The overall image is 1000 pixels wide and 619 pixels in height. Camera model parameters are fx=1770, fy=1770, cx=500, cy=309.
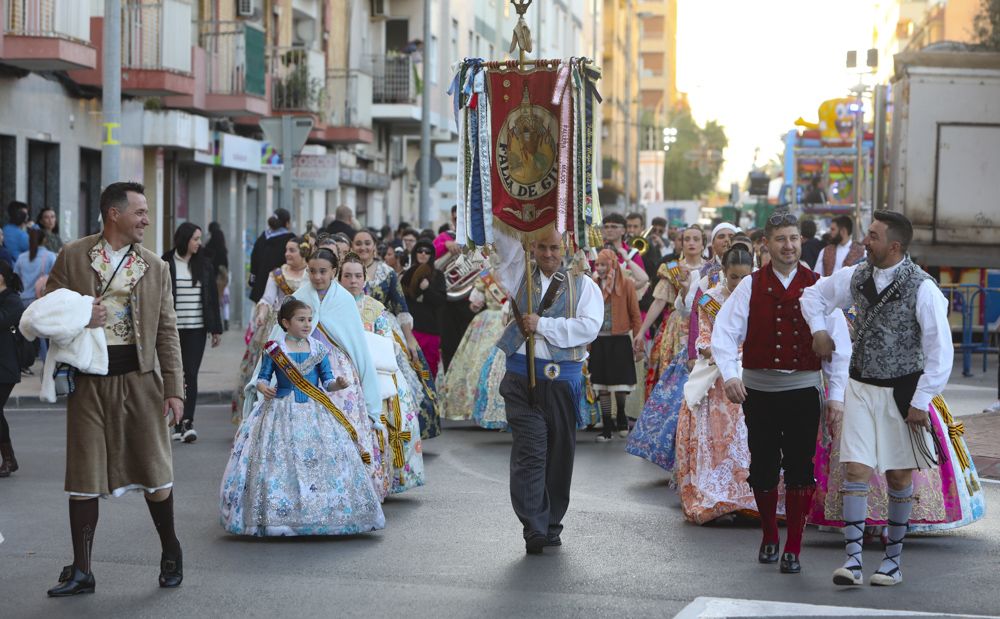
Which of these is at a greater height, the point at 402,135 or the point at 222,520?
the point at 402,135

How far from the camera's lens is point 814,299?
8.88 meters

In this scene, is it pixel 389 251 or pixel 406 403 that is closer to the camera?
pixel 406 403

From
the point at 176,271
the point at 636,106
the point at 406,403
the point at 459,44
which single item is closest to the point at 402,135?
the point at 459,44

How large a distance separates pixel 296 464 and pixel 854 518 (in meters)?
3.11

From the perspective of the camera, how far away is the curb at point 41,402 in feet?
57.2

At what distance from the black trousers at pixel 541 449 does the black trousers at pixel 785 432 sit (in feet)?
3.64

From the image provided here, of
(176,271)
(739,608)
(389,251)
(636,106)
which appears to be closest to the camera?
(739,608)

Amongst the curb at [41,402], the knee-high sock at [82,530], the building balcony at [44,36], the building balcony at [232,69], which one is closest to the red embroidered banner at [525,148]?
the knee-high sock at [82,530]

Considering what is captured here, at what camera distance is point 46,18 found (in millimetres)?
23922

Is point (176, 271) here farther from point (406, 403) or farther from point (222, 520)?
point (222, 520)

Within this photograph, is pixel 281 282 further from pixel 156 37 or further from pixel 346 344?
→ pixel 156 37

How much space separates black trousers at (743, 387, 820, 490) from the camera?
896 cm

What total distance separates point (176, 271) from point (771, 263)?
6.90 metres

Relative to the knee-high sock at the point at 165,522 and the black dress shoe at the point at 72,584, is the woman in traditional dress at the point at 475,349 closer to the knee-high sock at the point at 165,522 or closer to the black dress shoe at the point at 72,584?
the knee-high sock at the point at 165,522
